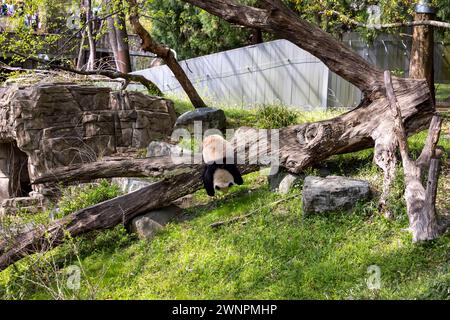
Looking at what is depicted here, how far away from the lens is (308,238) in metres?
7.04

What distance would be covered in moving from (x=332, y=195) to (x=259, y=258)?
1.41 m

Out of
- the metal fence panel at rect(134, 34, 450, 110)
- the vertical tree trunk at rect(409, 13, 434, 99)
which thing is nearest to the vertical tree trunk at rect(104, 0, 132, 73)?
the metal fence panel at rect(134, 34, 450, 110)

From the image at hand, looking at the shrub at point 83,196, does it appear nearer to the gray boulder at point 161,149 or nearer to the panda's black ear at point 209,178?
the gray boulder at point 161,149

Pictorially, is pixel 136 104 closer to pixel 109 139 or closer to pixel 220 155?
pixel 109 139

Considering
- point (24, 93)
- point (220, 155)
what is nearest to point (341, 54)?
point (220, 155)

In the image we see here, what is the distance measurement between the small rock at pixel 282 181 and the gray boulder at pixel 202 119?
141 inches

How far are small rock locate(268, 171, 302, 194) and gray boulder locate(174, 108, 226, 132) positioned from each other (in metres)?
3.58

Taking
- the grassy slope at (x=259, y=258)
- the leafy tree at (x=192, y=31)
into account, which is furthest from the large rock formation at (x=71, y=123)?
the leafy tree at (x=192, y=31)

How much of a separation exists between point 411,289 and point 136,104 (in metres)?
8.52

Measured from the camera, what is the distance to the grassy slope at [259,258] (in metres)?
6.01

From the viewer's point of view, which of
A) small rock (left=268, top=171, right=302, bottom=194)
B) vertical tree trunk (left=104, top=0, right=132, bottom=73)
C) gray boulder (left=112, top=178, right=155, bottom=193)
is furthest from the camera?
vertical tree trunk (left=104, top=0, right=132, bottom=73)

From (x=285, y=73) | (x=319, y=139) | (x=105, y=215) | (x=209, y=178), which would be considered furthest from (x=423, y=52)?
(x=105, y=215)

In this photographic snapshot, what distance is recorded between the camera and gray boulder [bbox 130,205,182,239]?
8273 mm

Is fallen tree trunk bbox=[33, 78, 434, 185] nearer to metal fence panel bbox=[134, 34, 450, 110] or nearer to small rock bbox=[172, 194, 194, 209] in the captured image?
small rock bbox=[172, 194, 194, 209]
